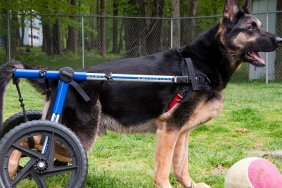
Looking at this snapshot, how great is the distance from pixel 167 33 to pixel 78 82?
16.3m

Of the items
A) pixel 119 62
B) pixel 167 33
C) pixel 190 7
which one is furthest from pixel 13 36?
pixel 119 62

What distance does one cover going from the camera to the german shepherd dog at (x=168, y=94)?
4285mm

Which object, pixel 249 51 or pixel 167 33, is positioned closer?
pixel 249 51

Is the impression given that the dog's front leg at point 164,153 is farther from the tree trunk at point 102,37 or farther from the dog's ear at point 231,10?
the tree trunk at point 102,37

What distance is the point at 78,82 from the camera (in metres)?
4.24

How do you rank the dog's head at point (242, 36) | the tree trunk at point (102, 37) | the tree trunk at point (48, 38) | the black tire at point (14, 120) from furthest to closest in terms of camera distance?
the tree trunk at point (48, 38) < the tree trunk at point (102, 37) < the black tire at point (14, 120) < the dog's head at point (242, 36)

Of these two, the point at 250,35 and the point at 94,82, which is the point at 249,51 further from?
the point at 94,82

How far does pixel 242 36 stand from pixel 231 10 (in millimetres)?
275

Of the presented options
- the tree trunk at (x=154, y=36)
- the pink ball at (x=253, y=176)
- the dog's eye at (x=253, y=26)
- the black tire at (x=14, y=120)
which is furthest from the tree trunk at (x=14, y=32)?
the pink ball at (x=253, y=176)

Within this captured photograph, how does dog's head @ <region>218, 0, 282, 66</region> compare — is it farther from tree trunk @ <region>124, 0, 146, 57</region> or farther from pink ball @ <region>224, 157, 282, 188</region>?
tree trunk @ <region>124, 0, 146, 57</region>

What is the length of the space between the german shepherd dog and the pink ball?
54cm

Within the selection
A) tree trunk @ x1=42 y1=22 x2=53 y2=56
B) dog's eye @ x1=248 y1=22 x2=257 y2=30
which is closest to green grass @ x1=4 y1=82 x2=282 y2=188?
dog's eye @ x1=248 y1=22 x2=257 y2=30

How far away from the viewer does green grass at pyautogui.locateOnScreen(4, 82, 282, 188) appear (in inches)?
198

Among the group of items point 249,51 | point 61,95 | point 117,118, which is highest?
point 249,51
